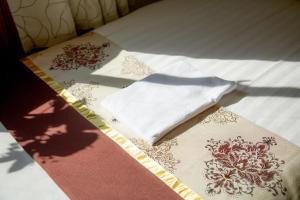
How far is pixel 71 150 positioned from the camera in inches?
55.4

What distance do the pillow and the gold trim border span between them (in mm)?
207

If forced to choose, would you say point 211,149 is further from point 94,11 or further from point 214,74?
point 94,11

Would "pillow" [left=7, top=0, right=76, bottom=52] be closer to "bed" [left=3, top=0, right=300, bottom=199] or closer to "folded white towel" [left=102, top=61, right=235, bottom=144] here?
"bed" [left=3, top=0, right=300, bottom=199]

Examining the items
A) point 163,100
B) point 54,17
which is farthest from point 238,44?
point 54,17

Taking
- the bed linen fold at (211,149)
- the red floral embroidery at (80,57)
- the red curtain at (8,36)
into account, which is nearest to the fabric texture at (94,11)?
the red floral embroidery at (80,57)

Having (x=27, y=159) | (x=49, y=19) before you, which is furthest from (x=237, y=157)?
(x=49, y=19)

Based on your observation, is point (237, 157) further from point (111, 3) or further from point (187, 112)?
point (111, 3)

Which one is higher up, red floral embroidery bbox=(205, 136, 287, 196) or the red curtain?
the red curtain

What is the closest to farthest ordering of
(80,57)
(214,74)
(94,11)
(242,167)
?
(242,167), (214,74), (80,57), (94,11)

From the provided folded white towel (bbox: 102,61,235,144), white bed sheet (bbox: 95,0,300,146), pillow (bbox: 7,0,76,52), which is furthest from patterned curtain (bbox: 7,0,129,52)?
folded white towel (bbox: 102,61,235,144)

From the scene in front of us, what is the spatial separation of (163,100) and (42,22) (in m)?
0.87

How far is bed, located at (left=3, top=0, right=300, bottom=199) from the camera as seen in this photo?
1.27 meters

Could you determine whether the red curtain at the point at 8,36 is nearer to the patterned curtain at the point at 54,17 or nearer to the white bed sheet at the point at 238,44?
the patterned curtain at the point at 54,17

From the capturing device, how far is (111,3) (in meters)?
2.18
